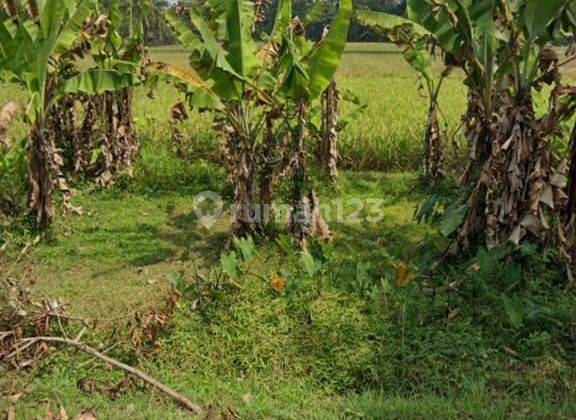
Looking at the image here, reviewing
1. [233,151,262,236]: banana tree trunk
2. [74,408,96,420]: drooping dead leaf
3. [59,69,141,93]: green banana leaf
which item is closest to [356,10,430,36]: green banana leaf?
[233,151,262,236]: banana tree trunk

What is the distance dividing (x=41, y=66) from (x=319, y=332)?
317cm

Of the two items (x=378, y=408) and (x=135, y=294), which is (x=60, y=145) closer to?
(x=135, y=294)

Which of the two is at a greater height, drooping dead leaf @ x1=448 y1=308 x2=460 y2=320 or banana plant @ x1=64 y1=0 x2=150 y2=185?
banana plant @ x1=64 y1=0 x2=150 y2=185

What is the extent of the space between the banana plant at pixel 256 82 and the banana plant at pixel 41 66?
665 millimetres

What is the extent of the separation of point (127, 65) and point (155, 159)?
210 centimetres

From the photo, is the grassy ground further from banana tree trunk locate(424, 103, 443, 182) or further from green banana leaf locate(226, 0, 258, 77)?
green banana leaf locate(226, 0, 258, 77)

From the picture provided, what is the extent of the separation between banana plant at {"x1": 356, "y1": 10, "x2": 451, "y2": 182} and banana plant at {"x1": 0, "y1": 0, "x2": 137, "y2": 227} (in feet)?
7.10

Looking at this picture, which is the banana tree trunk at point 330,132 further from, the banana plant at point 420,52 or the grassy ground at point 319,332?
the grassy ground at point 319,332

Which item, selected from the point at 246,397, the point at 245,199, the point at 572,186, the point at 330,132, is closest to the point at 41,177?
the point at 245,199

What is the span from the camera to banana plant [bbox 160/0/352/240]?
14.3 feet

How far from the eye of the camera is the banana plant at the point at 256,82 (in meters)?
4.36

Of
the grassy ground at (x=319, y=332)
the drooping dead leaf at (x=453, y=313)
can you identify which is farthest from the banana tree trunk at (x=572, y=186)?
the drooping dead leaf at (x=453, y=313)

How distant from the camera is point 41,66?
509 cm

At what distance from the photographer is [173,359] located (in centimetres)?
370
